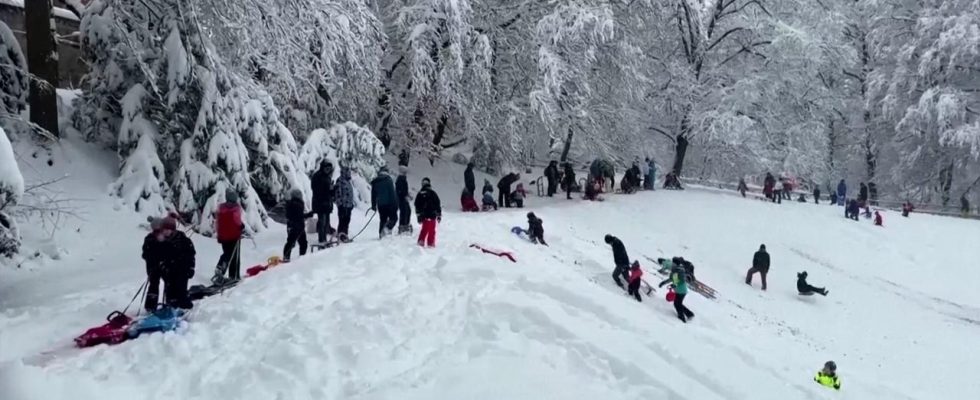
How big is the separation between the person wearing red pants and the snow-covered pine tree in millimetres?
6653

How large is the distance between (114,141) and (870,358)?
599 inches

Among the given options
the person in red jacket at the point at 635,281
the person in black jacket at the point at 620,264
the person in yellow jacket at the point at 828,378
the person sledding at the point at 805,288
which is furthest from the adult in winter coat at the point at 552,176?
the person in yellow jacket at the point at 828,378

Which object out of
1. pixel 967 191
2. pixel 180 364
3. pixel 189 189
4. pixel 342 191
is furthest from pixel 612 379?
pixel 967 191

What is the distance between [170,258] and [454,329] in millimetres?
3390

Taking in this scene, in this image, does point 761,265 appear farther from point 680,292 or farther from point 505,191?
point 505,191

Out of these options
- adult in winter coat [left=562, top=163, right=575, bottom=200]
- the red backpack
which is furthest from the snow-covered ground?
adult in winter coat [left=562, top=163, right=575, bottom=200]

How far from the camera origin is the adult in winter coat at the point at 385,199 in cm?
1315

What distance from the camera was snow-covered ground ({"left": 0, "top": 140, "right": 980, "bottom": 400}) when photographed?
267 inches

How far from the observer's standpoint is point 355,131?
17781 mm

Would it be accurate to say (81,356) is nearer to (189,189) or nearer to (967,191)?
(189,189)

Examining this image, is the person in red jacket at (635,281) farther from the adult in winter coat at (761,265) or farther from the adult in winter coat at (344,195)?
the adult in winter coat at (761,265)

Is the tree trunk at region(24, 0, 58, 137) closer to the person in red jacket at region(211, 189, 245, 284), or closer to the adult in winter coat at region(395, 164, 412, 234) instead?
the person in red jacket at region(211, 189, 245, 284)

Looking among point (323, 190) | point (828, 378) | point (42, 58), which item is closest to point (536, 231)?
point (323, 190)

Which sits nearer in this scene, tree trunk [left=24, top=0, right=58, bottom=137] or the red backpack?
the red backpack
